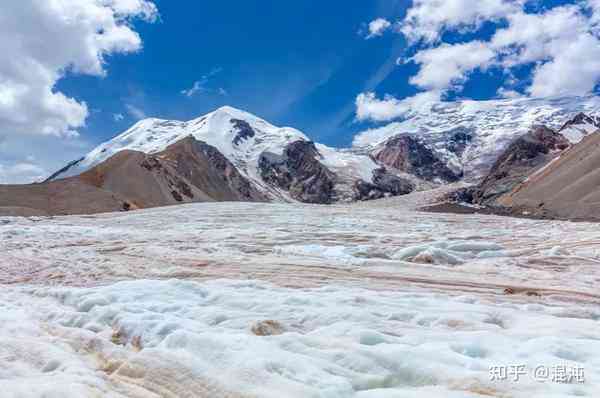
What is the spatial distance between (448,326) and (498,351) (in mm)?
1456

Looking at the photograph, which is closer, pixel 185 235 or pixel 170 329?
pixel 170 329

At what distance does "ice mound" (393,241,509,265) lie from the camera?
1595 cm

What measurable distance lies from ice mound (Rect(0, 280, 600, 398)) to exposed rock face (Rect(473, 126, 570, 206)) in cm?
13164

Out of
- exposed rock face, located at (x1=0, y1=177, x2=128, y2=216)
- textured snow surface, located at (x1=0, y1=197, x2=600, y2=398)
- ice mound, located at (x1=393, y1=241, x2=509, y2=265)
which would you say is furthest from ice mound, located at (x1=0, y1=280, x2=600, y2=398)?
exposed rock face, located at (x1=0, y1=177, x2=128, y2=216)

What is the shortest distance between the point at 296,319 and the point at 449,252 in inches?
399

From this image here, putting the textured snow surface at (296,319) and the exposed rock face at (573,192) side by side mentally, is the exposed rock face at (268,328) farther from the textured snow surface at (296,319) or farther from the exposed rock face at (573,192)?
the exposed rock face at (573,192)

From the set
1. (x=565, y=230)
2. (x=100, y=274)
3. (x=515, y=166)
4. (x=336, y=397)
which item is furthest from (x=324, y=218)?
(x=515, y=166)

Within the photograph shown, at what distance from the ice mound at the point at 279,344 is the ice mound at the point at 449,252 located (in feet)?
19.0

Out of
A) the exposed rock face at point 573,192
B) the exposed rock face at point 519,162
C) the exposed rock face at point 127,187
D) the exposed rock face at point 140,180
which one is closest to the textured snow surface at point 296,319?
the exposed rock face at point 573,192

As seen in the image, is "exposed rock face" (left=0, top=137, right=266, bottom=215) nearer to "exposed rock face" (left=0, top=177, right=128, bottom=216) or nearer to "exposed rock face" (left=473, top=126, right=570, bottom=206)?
"exposed rock face" (left=0, top=177, right=128, bottom=216)

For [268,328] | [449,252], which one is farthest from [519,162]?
[268,328]

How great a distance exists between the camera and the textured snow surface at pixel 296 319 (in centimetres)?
559

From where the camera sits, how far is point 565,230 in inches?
948

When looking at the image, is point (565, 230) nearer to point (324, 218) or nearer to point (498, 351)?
point (324, 218)
